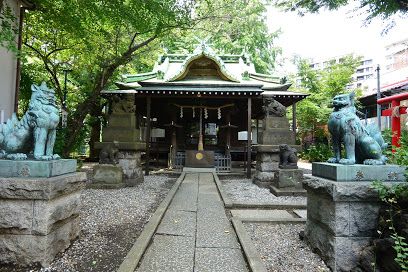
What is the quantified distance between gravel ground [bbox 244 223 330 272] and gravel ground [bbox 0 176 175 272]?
200cm

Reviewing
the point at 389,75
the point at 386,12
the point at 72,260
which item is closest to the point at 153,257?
the point at 72,260

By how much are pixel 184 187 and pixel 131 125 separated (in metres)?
3.20

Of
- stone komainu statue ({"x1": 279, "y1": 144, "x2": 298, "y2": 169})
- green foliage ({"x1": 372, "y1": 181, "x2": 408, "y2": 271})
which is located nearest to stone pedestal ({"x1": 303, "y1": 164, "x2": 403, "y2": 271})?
green foliage ({"x1": 372, "y1": 181, "x2": 408, "y2": 271})

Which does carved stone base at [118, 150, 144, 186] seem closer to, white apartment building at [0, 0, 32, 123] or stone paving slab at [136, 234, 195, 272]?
white apartment building at [0, 0, 32, 123]

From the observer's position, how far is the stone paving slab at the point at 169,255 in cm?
329

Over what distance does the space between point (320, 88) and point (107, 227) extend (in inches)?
807

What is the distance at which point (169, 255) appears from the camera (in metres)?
3.64

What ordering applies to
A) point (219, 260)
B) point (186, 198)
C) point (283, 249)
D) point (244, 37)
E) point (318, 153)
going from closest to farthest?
point (219, 260), point (283, 249), point (186, 198), point (318, 153), point (244, 37)

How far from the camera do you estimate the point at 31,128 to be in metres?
3.59

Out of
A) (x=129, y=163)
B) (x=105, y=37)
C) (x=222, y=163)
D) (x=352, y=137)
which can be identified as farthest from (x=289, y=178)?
Result: (x=105, y=37)

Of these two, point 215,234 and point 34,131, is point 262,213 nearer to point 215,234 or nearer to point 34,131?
point 215,234

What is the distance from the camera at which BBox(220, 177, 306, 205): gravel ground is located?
744 cm

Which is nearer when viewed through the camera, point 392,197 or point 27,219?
point 392,197

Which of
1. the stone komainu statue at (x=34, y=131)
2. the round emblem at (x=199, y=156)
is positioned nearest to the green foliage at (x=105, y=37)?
the round emblem at (x=199, y=156)
